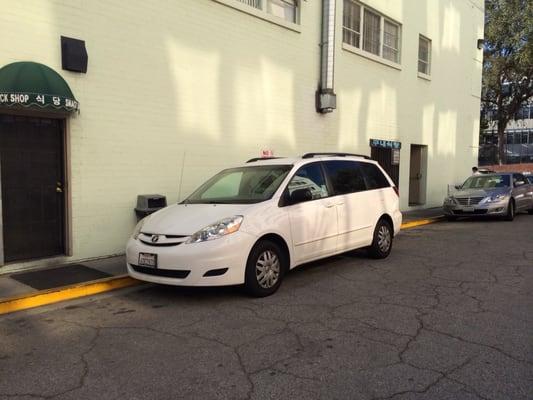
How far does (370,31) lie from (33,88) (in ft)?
35.0

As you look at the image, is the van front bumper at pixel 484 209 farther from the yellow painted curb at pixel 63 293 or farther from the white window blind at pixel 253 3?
the yellow painted curb at pixel 63 293

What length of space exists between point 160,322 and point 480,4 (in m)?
Result: 20.6

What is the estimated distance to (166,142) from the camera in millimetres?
8797

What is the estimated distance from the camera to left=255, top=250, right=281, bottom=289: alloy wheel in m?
5.63

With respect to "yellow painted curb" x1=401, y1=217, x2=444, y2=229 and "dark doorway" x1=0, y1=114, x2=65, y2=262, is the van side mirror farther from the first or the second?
"yellow painted curb" x1=401, y1=217, x2=444, y2=229

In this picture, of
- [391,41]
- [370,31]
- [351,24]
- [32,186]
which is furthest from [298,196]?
[391,41]

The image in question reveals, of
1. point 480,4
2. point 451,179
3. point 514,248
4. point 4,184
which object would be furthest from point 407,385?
point 480,4

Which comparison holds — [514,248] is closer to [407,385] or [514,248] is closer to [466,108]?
[407,385]

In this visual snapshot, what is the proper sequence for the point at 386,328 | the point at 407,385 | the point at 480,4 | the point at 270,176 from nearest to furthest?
the point at 407,385 → the point at 386,328 → the point at 270,176 → the point at 480,4

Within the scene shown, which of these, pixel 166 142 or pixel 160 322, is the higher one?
pixel 166 142

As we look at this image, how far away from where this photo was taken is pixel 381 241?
26.2ft

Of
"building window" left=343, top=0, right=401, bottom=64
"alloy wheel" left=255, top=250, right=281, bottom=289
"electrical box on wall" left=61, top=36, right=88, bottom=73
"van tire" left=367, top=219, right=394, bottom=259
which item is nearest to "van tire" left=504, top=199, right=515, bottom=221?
"building window" left=343, top=0, right=401, bottom=64

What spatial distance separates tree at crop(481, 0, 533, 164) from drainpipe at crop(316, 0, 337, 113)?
20.0 meters

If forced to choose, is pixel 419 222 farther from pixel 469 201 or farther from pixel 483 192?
pixel 483 192
